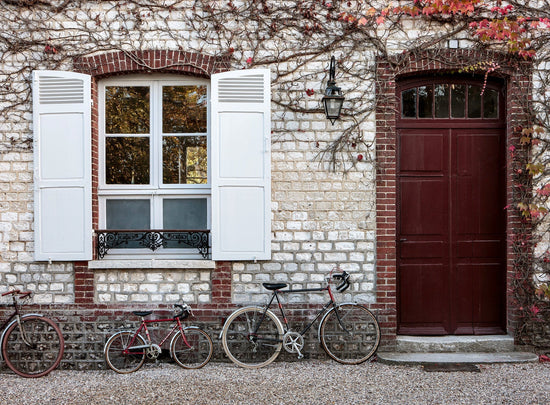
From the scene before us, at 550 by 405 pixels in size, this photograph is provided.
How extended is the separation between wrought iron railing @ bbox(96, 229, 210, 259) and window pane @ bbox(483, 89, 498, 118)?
349 cm

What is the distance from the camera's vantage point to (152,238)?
5801mm

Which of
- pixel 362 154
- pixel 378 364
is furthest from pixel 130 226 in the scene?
pixel 378 364

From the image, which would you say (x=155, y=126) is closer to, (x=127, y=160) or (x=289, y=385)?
(x=127, y=160)

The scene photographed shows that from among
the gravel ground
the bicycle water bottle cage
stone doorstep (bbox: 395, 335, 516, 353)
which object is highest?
the bicycle water bottle cage

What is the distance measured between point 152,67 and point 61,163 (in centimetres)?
145

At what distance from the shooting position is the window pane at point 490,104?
5992 mm

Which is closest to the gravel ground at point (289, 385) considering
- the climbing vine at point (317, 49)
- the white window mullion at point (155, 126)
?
the climbing vine at point (317, 49)

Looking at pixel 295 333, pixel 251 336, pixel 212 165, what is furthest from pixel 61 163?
pixel 295 333

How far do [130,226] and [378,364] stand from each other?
10.3ft

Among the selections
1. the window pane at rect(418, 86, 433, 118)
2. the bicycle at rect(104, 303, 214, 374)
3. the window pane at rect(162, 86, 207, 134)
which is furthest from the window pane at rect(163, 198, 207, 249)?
the window pane at rect(418, 86, 433, 118)

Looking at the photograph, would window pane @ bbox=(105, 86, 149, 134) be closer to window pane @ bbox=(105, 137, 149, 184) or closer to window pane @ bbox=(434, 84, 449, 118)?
window pane @ bbox=(105, 137, 149, 184)

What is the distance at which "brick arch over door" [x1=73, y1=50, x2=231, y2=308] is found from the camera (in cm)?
570

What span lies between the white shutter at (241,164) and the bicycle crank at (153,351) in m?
1.10

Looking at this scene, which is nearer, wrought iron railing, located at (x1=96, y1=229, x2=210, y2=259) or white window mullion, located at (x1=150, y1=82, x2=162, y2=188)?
wrought iron railing, located at (x1=96, y1=229, x2=210, y2=259)
